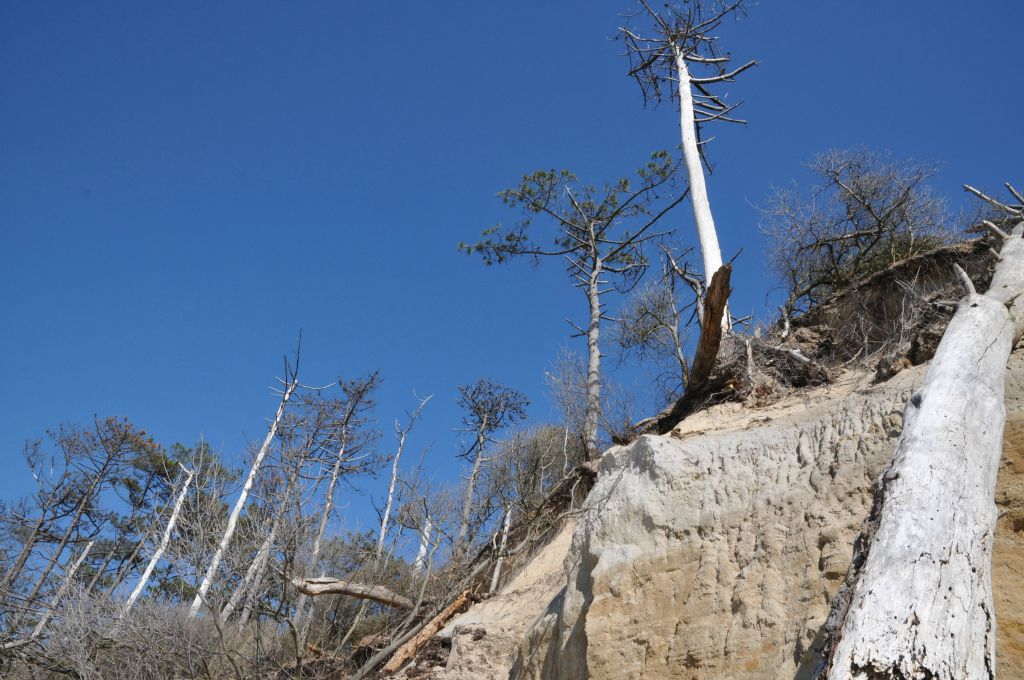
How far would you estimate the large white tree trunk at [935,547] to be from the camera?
2.55m

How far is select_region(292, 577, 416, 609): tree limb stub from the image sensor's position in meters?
8.16

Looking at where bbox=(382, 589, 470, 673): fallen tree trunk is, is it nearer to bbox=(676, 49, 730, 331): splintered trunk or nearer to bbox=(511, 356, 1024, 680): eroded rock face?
bbox=(511, 356, 1024, 680): eroded rock face

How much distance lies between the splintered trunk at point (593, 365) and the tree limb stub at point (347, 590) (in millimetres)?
3168

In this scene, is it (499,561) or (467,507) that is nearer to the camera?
(499,561)

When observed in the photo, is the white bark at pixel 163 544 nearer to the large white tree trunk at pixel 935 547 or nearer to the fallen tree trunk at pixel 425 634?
the fallen tree trunk at pixel 425 634

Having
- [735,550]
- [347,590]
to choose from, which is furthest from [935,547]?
[347,590]

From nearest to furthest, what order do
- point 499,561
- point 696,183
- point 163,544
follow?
point 163,544 → point 499,561 → point 696,183

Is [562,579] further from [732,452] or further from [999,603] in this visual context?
[999,603]

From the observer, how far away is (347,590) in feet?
27.5

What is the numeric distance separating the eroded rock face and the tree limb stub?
319 cm

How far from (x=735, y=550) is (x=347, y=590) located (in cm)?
518

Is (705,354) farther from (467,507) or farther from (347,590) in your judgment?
(467,507)

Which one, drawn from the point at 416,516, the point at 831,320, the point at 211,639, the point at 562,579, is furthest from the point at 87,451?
the point at 831,320

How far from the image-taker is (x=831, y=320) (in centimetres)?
948
